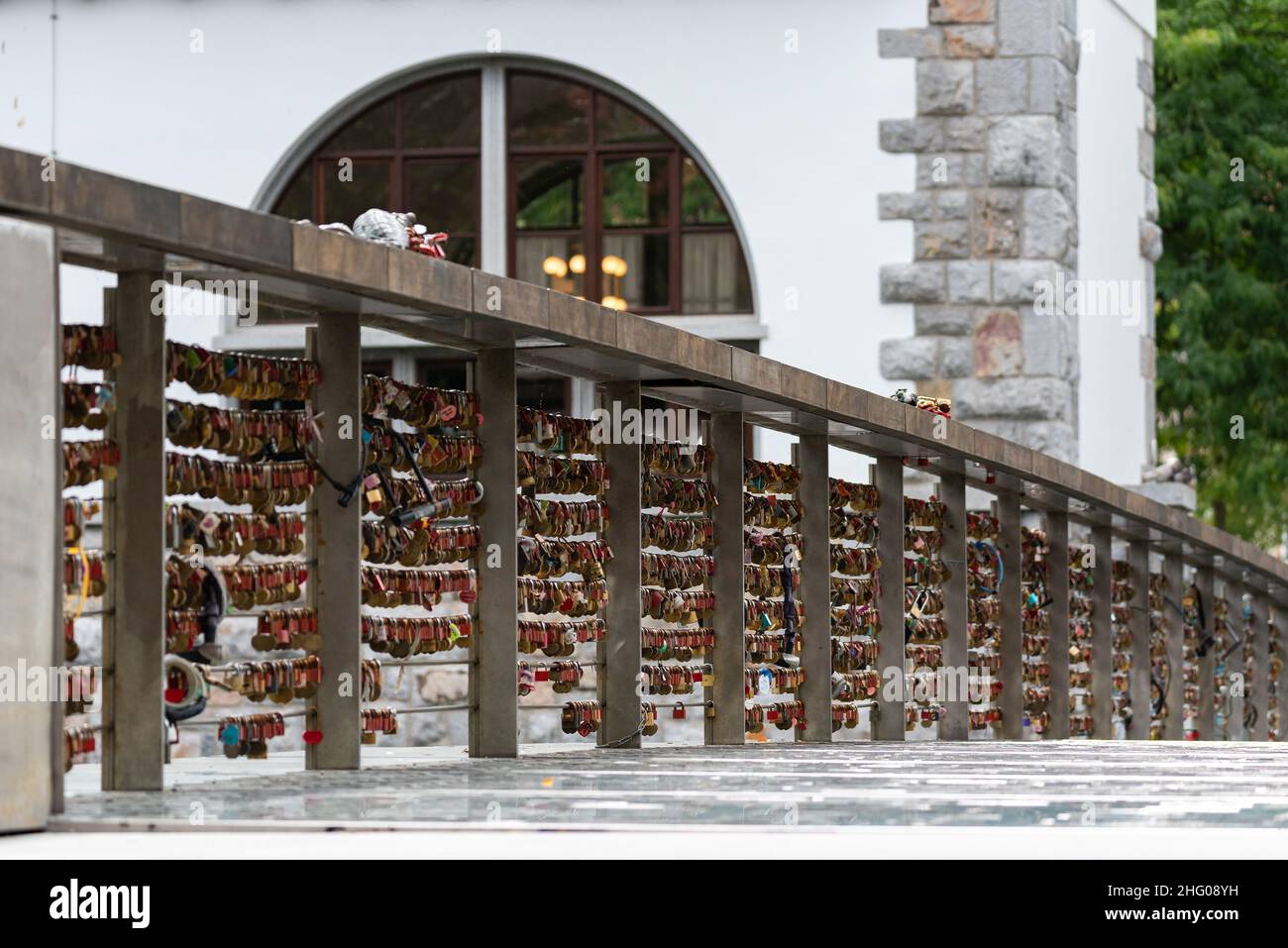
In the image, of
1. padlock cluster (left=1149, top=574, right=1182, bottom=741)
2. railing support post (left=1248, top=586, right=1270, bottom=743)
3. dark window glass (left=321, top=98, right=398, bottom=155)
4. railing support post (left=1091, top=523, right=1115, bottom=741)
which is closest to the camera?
railing support post (left=1091, top=523, right=1115, bottom=741)

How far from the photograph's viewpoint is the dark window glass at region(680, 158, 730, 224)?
674 inches

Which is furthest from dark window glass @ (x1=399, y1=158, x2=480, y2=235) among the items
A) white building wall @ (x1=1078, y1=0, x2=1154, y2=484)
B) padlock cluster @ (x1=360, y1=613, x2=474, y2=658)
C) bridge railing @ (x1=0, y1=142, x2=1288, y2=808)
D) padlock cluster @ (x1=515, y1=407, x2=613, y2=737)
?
padlock cluster @ (x1=360, y1=613, x2=474, y2=658)

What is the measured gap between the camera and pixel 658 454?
9570mm

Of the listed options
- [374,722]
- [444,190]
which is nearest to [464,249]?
[444,190]

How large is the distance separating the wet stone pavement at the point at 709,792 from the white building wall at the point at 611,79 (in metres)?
8.61

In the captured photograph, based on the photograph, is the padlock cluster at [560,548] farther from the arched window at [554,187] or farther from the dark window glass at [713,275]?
the arched window at [554,187]

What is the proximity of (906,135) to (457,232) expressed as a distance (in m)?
3.41

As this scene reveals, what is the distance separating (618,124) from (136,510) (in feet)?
36.8

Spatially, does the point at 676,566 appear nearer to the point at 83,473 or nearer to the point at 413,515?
the point at 413,515

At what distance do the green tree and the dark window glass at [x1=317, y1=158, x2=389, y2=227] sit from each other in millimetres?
11290

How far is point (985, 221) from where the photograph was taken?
54.4 feet

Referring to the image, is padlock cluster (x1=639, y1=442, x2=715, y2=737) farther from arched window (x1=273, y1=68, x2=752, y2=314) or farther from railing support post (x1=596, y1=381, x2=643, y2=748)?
arched window (x1=273, y1=68, x2=752, y2=314)
